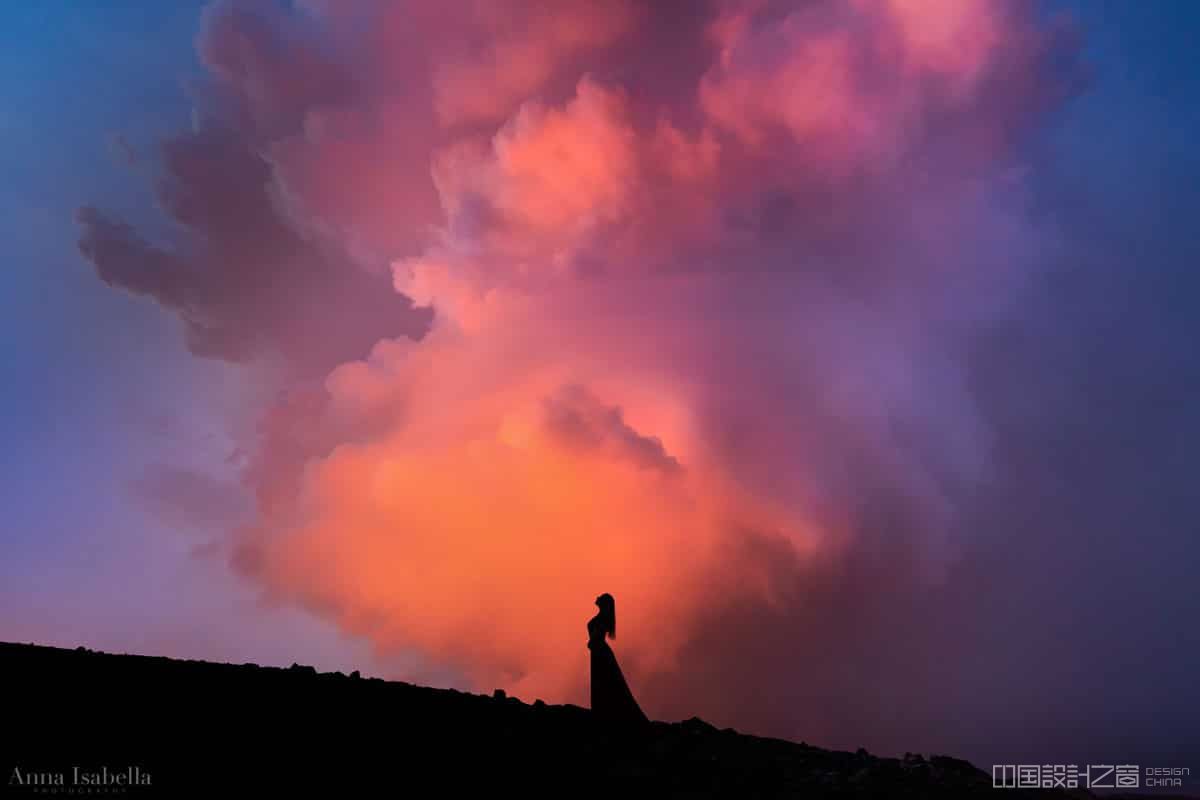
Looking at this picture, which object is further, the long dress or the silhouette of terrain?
the long dress

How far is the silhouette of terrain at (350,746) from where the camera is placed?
704 inches

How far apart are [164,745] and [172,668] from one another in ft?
21.8

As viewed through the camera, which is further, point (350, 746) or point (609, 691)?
point (609, 691)

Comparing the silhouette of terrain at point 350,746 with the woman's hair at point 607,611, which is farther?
the woman's hair at point 607,611

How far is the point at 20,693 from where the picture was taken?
19.7 m

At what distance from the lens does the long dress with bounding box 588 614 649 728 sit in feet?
87.9

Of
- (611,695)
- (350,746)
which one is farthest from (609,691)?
(350,746)

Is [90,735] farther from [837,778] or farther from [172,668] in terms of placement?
[837,778]

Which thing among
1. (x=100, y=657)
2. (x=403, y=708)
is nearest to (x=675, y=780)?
(x=403, y=708)

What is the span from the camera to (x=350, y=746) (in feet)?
67.3

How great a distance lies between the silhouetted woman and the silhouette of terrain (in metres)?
0.60

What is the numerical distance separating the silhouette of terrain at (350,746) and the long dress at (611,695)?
0.58 m

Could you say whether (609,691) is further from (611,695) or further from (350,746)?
(350,746)

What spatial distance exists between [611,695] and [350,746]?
9211 millimetres
